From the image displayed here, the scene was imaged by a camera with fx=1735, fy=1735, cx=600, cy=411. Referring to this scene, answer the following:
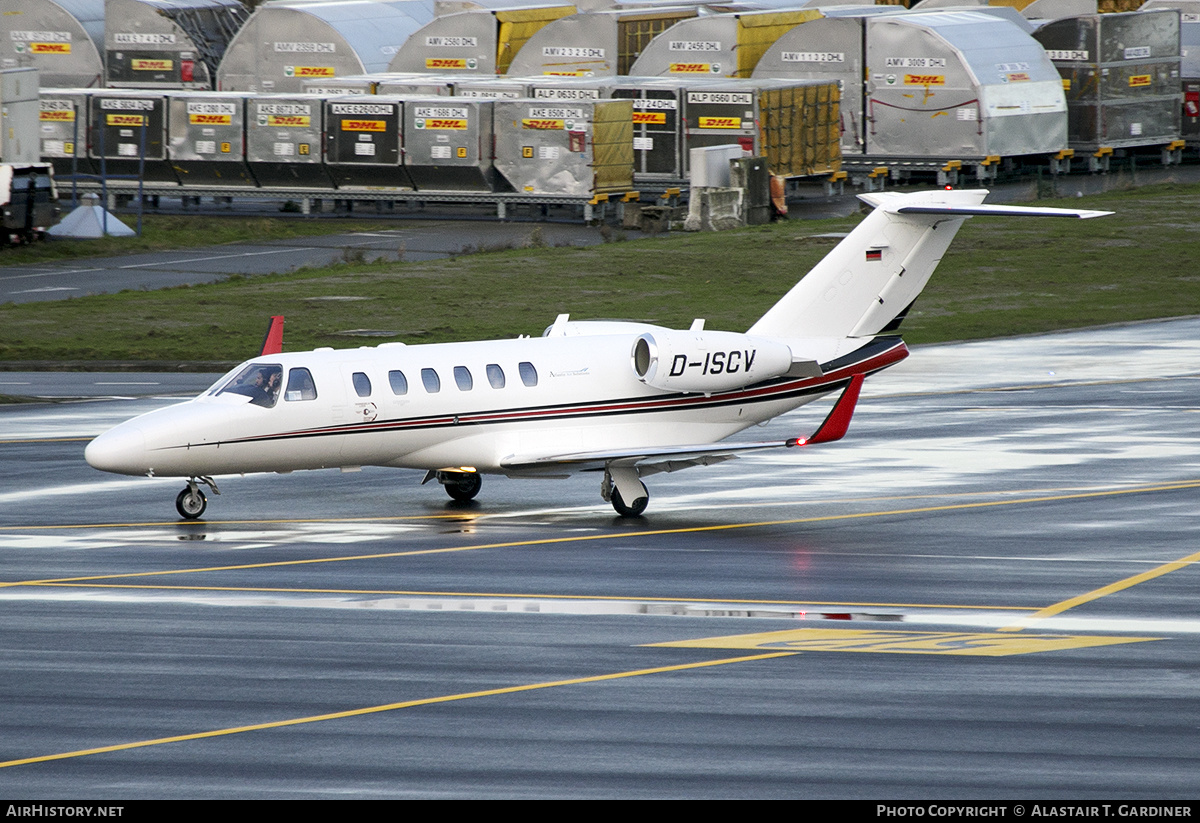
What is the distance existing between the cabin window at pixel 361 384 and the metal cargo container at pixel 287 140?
147 feet

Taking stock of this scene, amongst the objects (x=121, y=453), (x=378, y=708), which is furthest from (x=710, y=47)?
(x=378, y=708)

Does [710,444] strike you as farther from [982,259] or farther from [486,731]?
[982,259]

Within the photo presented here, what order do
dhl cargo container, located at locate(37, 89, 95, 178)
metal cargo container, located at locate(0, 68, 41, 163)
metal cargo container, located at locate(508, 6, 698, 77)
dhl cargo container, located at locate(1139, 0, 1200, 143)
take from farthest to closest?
dhl cargo container, located at locate(1139, 0, 1200, 143) < metal cargo container, located at locate(508, 6, 698, 77) < dhl cargo container, located at locate(37, 89, 95, 178) < metal cargo container, located at locate(0, 68, 41, 163)

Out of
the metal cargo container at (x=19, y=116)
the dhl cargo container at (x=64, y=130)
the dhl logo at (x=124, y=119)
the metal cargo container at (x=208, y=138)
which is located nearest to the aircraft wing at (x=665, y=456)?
the metal cargo container at (x=19, y=116)

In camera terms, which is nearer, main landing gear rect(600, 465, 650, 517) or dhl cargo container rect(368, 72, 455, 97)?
main landing gear rect(600, 465, 650, 517)

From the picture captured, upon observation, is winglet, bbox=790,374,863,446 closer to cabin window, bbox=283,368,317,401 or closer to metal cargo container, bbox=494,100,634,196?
cabin window, bbox=283,368,317,401

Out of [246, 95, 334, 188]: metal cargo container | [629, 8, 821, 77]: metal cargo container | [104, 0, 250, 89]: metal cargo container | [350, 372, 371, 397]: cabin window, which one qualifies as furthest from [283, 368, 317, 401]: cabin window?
[104, 0, 250, 89]: metal cargo container

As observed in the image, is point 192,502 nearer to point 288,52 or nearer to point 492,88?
point 492,88

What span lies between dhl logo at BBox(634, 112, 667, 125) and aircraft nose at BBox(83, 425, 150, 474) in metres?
45.4

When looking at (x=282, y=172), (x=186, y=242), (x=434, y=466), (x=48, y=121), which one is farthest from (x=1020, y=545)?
(x=48, y=121)

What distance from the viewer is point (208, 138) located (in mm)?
71312

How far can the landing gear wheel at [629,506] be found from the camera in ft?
89.0

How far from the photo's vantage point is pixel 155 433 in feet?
82.9

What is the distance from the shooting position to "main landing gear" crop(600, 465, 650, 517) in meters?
27.1
